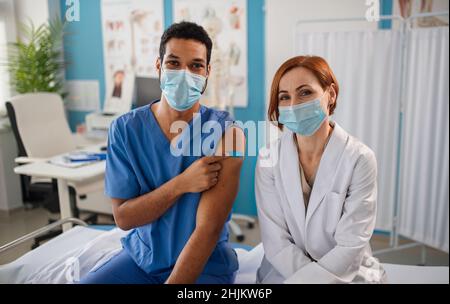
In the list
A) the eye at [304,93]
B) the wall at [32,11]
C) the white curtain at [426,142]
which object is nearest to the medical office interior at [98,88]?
the wall at [32,11]

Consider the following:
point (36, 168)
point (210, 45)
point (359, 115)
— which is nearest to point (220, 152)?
point (210, 45)

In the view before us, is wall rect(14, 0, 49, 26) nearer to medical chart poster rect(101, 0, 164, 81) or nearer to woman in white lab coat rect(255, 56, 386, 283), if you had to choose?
medical chart poster rect(101, 0, 164, 81)

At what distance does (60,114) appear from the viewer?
119 cm

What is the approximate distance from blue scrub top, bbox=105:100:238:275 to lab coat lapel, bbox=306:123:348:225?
0.24 m

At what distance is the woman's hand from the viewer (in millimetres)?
925

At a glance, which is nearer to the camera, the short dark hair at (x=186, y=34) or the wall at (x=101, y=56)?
the short dark hair at (x=186, y=34)

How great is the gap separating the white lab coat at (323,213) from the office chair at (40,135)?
434 mm

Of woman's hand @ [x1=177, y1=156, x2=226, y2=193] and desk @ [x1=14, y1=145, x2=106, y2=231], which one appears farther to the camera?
desk @ [x1=14, y1=145, x2=106, y2=231]

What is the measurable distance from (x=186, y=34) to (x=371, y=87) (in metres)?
1.11

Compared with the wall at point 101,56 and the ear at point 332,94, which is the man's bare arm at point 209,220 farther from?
the ear at point 332,94

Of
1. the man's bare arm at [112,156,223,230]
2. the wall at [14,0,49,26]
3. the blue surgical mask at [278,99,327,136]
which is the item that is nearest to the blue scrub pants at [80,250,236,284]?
the man's bare arm at [112,156,223,230]

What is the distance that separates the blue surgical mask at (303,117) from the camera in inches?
35.3
